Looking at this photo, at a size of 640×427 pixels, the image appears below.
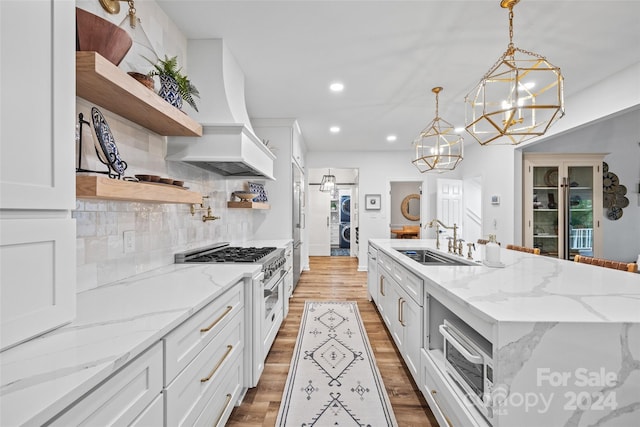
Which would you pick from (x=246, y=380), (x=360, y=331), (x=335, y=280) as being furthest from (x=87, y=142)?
(x=335, y=280)

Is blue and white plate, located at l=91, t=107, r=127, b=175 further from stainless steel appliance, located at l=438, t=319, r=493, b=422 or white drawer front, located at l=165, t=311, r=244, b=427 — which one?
stainless steel appliance, located at l=438, t=319, r=493, b=422

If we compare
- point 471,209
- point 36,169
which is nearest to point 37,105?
point 36,169

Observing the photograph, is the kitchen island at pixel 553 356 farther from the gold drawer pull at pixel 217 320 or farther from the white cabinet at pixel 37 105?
the white cabinet at pixel 37 105

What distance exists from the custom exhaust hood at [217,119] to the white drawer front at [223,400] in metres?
1.39

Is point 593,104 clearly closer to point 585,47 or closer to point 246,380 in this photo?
point 585,47

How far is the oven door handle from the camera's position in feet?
3.86

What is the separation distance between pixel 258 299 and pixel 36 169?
142 centimetres

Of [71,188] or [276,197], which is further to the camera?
[276,197]

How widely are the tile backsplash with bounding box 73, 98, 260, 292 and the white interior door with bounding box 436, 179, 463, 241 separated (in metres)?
5.05

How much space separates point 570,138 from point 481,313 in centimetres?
534

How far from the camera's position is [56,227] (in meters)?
0.87

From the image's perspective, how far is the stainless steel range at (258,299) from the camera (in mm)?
1911

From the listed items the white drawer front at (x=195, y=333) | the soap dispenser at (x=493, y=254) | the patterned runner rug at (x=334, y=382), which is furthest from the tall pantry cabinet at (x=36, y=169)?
the soap dispenser at (x=493, y=254)

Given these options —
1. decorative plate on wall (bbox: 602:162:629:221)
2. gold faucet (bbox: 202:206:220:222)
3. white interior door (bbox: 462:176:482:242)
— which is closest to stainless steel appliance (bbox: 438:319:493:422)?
gold faucet (bbox: 202:206:220:222)
